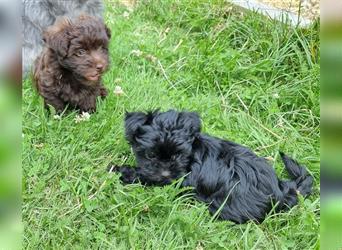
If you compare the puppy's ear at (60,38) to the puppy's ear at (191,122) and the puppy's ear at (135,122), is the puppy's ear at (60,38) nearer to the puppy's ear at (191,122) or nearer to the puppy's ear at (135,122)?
the puppy's ear at (135,122)

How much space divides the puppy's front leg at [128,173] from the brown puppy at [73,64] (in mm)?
791

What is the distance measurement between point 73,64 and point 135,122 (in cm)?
82

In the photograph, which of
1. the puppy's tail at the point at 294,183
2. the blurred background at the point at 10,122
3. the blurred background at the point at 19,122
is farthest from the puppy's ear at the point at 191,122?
the blurred background at the point at 10,122

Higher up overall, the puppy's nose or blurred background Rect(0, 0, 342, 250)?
blurred background Rect(0, 0, 342, 250)

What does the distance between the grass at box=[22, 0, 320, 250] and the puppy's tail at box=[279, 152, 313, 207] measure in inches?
3.6

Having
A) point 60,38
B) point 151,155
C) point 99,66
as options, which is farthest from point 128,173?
point 60,38

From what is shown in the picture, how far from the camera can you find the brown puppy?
3.89 m

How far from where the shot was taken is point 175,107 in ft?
14.5

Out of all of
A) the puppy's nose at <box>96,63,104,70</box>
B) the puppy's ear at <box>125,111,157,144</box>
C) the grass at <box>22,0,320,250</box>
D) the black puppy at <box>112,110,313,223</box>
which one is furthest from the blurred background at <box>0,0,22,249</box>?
the puppy's nose at <box>96,63,104,70</box>

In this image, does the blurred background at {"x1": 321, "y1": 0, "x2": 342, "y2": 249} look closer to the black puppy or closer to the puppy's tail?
the black puppy

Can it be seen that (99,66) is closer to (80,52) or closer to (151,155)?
(80,52)

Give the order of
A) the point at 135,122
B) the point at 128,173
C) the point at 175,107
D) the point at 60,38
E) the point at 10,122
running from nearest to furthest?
the point at 10,122, the point at 135,122, the point at 128,173, the point at 60,38, the point at 175,107

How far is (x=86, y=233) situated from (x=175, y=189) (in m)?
0.62

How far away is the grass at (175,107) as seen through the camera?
9.98 ft
